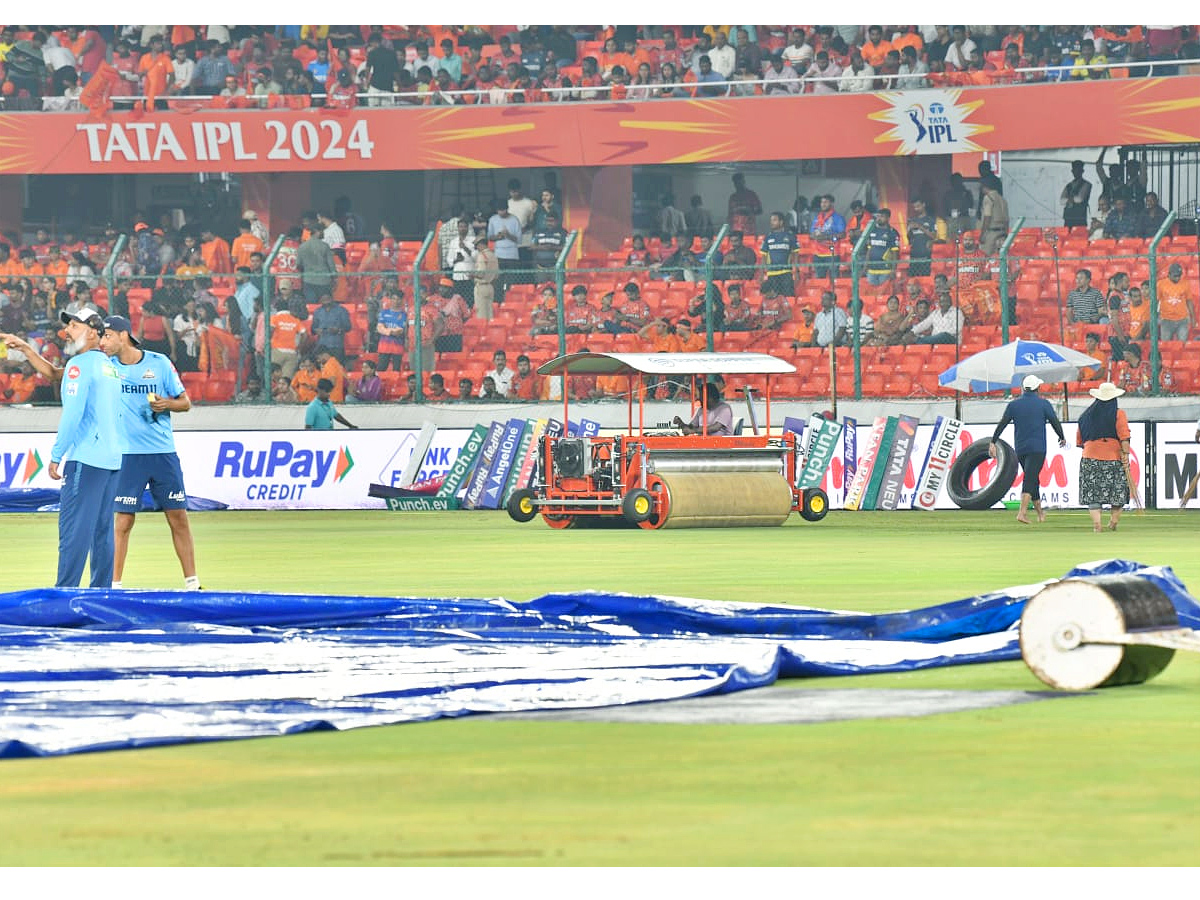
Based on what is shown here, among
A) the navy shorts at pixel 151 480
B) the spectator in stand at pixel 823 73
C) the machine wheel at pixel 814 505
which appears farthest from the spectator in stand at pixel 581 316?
the navy shorts at pixel 151 480

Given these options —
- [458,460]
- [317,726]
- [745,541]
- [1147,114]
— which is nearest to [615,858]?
[317,726]

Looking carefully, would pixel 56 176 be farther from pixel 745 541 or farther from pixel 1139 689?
A: pixel 1139 689

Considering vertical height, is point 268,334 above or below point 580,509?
above

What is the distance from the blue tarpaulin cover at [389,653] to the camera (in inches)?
301

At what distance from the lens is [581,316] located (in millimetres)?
33375

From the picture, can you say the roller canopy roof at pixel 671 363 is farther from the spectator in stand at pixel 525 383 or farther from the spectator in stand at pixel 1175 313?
the spectator in stand at pixel 1175 313

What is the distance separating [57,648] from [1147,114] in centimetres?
2978

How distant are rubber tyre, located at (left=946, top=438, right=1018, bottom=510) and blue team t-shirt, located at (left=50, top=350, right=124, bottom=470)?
1735cm

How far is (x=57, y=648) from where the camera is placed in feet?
31.4

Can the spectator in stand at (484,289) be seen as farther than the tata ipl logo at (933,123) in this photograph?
No

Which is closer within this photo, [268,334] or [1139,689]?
[1139,689]

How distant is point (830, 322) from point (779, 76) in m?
8.26

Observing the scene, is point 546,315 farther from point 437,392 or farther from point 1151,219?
point 1151,219

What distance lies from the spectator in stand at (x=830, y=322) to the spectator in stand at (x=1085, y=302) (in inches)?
136
